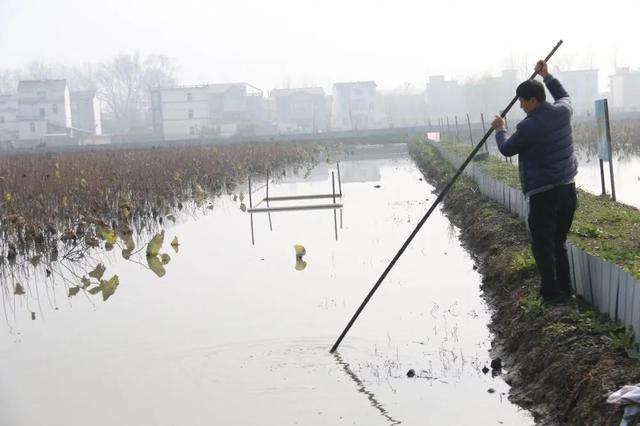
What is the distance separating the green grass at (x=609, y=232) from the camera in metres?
6.09

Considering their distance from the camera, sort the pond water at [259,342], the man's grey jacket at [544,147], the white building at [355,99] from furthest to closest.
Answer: the white building at [355,99], the man's grey jacket at [544,147], the pond water at [259,342]

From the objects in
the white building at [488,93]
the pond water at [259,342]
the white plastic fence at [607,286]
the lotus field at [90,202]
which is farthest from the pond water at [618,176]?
the white building at [488,93]

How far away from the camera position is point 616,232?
765cm

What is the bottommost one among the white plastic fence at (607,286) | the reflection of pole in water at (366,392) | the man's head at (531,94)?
the reflection of pole in water at (366,392)

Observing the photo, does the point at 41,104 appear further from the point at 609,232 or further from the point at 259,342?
the point at 609,232

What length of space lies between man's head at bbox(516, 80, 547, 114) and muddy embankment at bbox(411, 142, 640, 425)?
1338mm

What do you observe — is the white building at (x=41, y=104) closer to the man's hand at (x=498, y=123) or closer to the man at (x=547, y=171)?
the man's hand at (x=498, y=123)

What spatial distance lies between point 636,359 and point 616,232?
329 cm

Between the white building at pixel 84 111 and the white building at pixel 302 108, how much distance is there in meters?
19.2

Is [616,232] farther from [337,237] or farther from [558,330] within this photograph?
[337,237]

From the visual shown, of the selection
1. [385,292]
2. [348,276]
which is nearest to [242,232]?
A: [348,276]

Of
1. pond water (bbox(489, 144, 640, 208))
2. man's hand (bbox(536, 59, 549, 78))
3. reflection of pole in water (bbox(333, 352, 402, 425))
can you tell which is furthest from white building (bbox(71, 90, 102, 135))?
man's hand (bbox(536, 59, 549, 78))

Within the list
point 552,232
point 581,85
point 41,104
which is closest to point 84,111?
point 41,104

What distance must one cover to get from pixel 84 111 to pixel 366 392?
93551 millimetres
